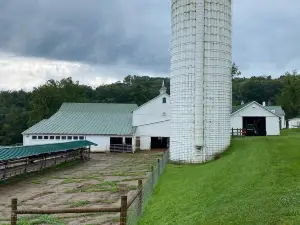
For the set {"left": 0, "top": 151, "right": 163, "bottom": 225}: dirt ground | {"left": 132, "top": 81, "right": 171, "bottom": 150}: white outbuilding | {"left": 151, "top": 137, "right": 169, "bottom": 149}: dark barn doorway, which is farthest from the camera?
{"left": 151, "top": 137, "right": 169, "bottom": 149}: dark barn doorway

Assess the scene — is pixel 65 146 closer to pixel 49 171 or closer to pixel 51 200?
pixel 49 171

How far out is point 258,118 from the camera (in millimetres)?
35875

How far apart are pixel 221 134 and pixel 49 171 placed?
447 inches

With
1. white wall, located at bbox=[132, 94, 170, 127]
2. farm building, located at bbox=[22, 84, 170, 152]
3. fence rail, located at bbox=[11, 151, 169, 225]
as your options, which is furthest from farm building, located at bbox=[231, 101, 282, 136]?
fence rail, located at bbox=[11, 151, 169, 225]

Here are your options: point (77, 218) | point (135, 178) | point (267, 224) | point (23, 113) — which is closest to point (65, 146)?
point (135, 178)

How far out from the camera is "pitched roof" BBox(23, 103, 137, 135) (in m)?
40.2

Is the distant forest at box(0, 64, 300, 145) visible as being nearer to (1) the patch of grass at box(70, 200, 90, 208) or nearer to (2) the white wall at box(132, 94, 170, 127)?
(2) the white wall at box(132, 94, 170, 127)

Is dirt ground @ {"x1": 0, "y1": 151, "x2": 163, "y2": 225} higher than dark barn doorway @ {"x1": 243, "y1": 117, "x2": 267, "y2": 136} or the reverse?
the reverse

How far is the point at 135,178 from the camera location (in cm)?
1939

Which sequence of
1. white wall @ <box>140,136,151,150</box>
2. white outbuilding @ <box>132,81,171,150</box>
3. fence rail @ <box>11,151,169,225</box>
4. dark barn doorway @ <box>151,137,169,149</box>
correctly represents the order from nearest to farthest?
fence rail @ <box>11,151,169,225</box> → white outbuilding @ <box>132,81,171,150</box> → white wall @ <box>140,136,151,150</box> → dark barn doorway @ <box>151,137,169,149</box>

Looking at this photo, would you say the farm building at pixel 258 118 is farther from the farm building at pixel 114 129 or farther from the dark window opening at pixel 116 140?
the dark window opening at pixel 116 140

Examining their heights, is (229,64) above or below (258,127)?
above

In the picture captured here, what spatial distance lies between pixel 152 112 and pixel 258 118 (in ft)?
39.4

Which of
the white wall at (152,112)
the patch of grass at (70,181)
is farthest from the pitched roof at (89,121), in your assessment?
the patch of grass at (70,181)
